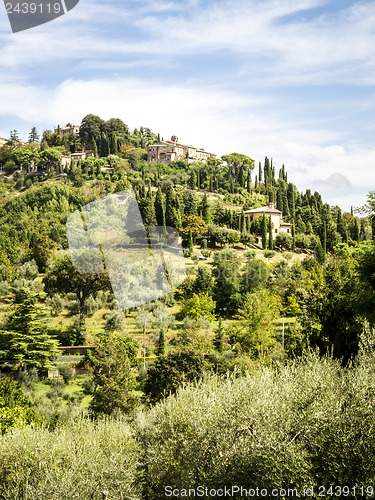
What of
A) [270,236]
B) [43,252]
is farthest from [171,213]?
[43,252]

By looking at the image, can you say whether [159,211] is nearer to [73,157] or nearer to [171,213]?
[171,213]

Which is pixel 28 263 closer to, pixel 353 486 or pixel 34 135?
pixel 353 486

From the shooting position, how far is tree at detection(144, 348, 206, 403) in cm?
1781

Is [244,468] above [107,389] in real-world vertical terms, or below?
above

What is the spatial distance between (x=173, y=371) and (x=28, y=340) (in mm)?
8434

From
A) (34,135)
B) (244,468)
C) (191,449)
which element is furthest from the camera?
(34,135)

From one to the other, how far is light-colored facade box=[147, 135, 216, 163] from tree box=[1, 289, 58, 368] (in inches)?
2347

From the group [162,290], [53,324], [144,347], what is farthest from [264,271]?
[53,324]

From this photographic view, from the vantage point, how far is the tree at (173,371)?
1781 cm

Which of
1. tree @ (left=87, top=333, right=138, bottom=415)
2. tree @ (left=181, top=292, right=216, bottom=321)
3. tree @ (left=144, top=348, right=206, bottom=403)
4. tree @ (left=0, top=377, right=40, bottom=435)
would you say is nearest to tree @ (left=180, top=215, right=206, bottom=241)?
tree @ (left=181, top=292, right=216, bottom=321)

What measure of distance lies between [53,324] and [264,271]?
16.6 meters

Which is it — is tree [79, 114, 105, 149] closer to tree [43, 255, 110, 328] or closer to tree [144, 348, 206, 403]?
tree [43, 255, 110, 328]

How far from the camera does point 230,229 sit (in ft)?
163

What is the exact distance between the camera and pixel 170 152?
80062 millimetres
